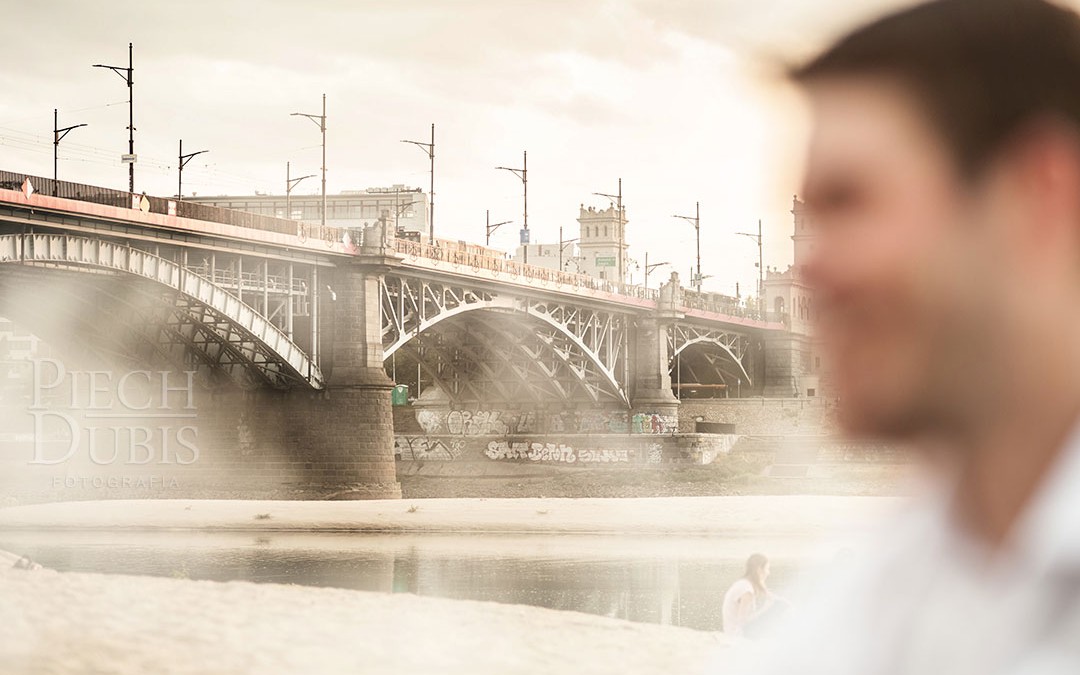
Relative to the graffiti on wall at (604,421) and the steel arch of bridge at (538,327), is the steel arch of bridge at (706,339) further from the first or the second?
the graffiti on wall at (604,421)

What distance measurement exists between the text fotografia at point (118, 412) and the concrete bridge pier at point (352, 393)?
2297 millimetres

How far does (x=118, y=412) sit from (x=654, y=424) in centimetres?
1229

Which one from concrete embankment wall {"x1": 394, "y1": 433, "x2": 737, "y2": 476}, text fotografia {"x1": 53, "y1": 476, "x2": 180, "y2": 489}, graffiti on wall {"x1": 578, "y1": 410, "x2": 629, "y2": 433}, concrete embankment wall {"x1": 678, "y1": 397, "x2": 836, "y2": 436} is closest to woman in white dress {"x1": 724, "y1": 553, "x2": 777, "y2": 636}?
text fotografia {"x1": 53, "y1": 476, "x2": 180, "y2": 489}

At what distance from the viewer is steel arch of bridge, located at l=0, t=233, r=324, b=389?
18.8 meters

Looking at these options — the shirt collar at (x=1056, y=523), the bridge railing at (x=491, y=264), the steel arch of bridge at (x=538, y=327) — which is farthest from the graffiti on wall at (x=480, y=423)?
the shirt collar at (x=1056, y=523)

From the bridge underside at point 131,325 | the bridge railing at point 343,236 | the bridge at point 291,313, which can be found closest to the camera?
the bridge railing at point 343,236

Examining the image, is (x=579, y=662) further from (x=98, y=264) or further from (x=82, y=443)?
(x=82, y=443)

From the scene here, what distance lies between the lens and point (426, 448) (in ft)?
111

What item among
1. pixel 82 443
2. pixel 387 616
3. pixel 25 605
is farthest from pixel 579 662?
pixel 82 443

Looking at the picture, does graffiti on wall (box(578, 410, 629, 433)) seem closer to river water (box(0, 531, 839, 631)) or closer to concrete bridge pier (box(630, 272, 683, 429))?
concrete bridge pier (box(630, 272, 683, 429))

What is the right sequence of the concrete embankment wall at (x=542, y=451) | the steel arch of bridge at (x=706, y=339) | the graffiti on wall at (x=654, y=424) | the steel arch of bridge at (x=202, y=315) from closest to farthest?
the steel arch of bridge at (x=202, y=315) < the steel arch of bridge at (x=706, y=339) < the graffiti on wall at (x=654, y=424) < the concrete embankment wall at (x=542, y=451)

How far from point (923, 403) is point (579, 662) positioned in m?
10.2

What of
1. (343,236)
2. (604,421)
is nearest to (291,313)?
(343,236)

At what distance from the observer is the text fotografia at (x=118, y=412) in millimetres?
24109
